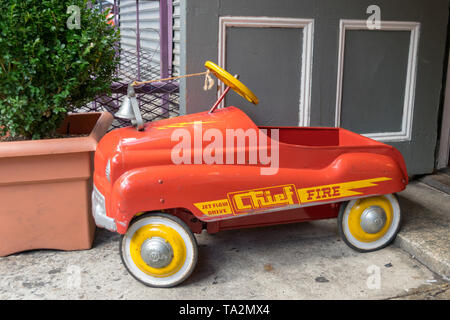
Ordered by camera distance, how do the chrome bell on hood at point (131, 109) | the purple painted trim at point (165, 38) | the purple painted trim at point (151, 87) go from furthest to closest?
the purple painted trim at point (165, 38)
the purple painted trim at point (151, 87)
the chrome bell on hood at point (131, 109)

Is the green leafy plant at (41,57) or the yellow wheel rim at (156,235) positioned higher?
the green leafy plant at (41,57)

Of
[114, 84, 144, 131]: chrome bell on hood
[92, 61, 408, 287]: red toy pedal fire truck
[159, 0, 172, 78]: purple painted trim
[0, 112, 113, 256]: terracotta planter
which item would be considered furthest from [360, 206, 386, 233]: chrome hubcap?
[159, 0, 172, 78]: purple painted trim

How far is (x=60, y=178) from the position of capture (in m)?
2.65

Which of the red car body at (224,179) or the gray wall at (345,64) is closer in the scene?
the red car body at (224,179)

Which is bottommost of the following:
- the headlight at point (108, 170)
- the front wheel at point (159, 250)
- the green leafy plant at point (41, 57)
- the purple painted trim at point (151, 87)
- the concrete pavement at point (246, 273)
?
the concrete pavement at point (246, 273)

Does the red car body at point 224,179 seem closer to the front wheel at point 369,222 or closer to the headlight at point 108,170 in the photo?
the headlight at point 108,170

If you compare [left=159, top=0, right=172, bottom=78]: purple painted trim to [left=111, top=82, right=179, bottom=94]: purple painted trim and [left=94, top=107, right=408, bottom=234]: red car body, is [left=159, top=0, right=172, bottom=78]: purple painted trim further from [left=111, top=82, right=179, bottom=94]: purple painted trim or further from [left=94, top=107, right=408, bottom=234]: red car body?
[left=94, top=107, right=408, bottom=234]: red car body

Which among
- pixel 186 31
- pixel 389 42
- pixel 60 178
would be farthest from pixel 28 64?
pixel 389 42

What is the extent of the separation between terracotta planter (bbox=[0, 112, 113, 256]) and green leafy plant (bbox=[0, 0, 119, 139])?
0.61 feet

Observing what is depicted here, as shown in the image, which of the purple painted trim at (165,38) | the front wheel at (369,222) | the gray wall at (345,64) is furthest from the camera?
the purple painted trim at (165,38)

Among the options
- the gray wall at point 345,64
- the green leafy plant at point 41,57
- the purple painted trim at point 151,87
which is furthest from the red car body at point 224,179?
the purple painted trim at point 151,87

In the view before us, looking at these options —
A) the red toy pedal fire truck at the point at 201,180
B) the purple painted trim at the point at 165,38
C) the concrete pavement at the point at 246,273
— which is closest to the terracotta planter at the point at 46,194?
the concrete pavement at the point at 246,273

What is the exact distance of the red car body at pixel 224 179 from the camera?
7.48ft

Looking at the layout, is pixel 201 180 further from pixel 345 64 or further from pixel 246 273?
pixel 345 64
